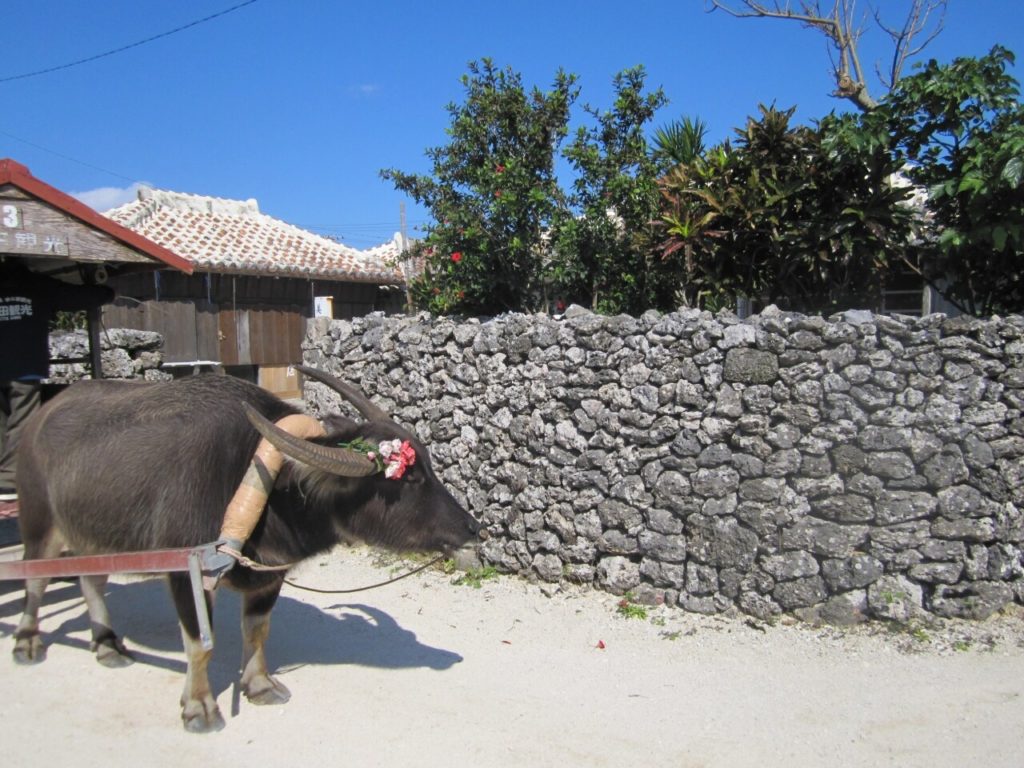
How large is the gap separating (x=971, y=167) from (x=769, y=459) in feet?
7.37

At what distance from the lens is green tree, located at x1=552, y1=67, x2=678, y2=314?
6.90 m

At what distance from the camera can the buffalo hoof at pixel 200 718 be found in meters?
3.76

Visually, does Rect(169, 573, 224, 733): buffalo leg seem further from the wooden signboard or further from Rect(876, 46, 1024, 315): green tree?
Rect(876, 46, 1024, 315): green tree

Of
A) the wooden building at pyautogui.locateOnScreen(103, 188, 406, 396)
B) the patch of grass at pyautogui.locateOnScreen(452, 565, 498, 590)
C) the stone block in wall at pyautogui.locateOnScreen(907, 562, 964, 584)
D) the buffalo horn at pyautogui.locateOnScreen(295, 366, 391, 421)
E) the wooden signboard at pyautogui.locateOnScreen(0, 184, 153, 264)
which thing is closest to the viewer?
the buffalo horn at pyautogui.locateOnScreen(295, 366, 391, 421)

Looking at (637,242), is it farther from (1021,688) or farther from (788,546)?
(1021,688)

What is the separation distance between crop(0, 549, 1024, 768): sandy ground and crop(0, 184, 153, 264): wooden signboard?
242 cm

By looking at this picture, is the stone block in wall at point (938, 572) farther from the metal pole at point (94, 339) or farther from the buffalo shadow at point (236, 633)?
the metal pole at point (94, 339)

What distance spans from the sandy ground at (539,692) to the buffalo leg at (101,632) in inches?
3.4

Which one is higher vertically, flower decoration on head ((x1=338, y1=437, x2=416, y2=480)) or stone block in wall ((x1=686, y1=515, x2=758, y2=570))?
flower decoration on head ((x1=338, y1=437, x2=416, y2=480))

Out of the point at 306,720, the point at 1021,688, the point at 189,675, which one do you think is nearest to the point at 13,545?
the point at 189,675

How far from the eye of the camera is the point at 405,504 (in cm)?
390

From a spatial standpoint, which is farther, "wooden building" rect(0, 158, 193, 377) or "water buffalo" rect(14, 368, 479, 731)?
"wooden building" rect(0, 158, 193, 377)

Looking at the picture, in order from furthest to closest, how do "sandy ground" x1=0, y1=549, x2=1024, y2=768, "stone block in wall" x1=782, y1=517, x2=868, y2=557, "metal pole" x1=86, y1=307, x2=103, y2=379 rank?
1. "metal pole" x1=86, y1=307, x2=103, y2=379
2. "stone block in wall" x1=782, y1=517, x2=868, y2=557
3. "sandy ground" x1=0, y1=549, x2=1024, y2=768

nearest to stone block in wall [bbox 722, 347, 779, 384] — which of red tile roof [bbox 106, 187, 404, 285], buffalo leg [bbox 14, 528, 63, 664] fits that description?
buffalo leg [bbox 14, 528, 63, 664]
